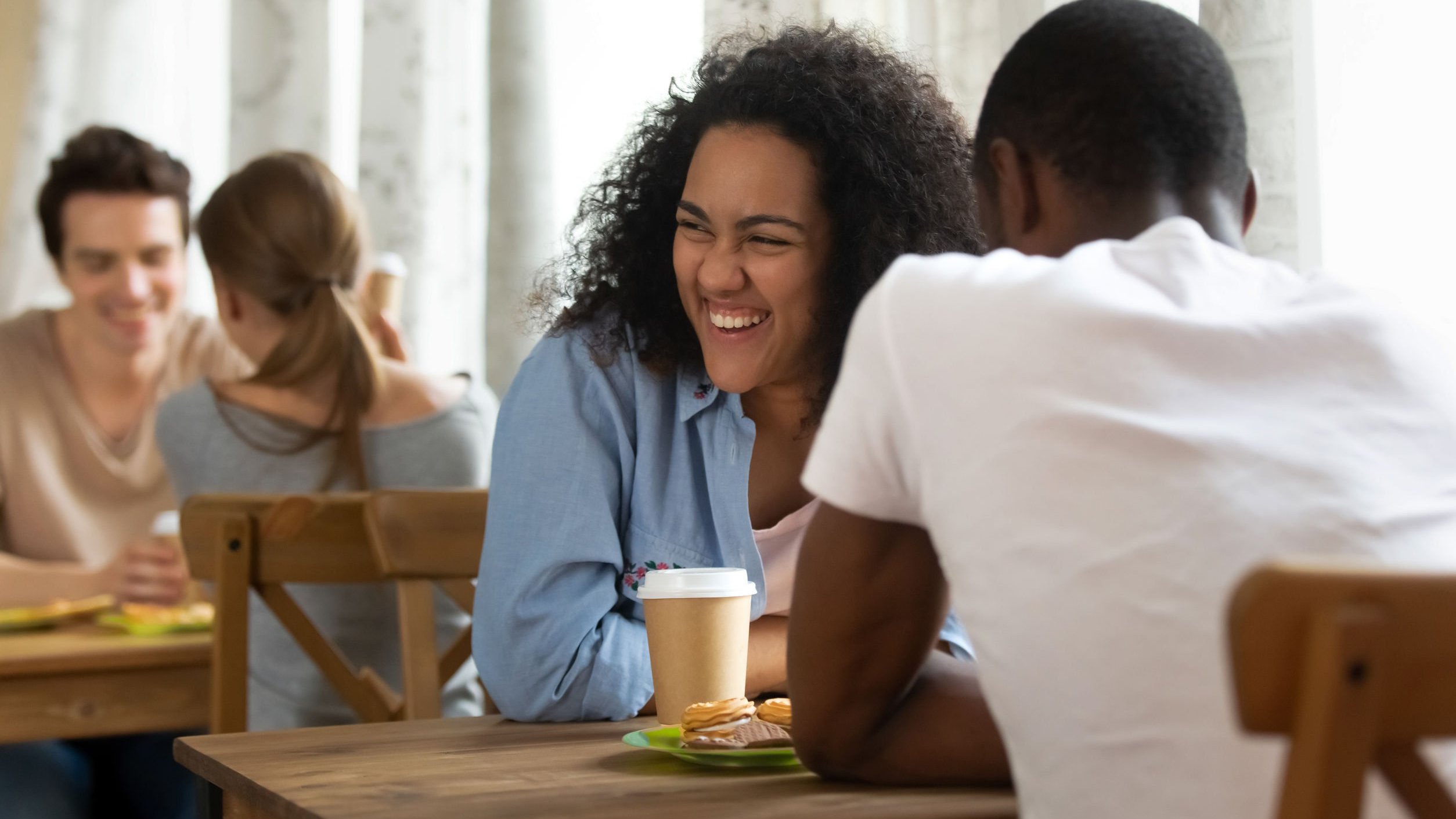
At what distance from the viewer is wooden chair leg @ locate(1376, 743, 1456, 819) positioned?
58cm

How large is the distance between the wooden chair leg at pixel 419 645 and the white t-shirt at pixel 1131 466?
3.12ft

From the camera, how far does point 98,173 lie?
275 centimetres

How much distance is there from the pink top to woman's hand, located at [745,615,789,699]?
0.11m

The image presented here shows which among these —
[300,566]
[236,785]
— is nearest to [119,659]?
[300,566]

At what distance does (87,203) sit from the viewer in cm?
274

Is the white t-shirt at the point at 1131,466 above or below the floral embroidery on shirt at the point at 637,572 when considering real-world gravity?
above

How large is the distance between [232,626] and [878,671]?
112 centimetres

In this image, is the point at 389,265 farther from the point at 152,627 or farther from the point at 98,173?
the point at 152,627

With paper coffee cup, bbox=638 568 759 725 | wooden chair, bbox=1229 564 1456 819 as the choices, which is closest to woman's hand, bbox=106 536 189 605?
paper coffee cup, bbox=638 568 759 725

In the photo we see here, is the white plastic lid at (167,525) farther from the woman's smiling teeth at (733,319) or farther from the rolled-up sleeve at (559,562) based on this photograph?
the woman's smiling teeth at (733,319)

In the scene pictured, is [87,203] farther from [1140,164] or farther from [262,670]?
[1140,164]

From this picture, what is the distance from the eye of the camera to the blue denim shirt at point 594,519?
1303mm

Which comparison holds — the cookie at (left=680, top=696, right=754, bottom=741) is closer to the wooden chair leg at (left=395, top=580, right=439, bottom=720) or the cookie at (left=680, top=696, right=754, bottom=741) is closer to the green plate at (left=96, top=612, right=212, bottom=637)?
the wooden chair leg at (left=395, top=580, right=439, bottom=720)

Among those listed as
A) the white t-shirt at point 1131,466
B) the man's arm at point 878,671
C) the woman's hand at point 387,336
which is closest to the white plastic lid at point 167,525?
the woman's hand at point 387,336
